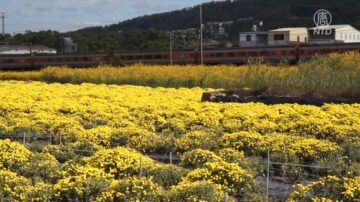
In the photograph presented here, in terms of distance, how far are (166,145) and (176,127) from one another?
191 cm

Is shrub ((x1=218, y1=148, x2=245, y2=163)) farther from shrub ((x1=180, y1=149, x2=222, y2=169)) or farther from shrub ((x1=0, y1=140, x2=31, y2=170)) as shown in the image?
shrub ((x1=0, y1=140, x2=31, y2=170))

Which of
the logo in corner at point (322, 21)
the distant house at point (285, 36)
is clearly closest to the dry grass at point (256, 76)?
the distant house at point (285, 36)

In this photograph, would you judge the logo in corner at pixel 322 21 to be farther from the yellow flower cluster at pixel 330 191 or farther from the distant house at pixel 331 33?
the yellow flower cluster at pixel 330 191

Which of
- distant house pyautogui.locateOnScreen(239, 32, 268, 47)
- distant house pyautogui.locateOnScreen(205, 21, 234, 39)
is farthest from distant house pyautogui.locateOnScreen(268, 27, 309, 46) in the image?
distant house pyautogui.locateOnScreen(205, 21, 234, 39)

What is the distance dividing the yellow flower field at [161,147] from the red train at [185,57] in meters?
21.8

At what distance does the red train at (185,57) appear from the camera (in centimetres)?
3784

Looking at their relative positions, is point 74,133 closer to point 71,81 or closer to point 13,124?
point 13,124

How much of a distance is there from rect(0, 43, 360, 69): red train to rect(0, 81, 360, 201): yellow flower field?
71.4 feet

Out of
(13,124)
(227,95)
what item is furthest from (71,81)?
(13,124)

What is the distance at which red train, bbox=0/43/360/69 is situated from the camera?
37.8m

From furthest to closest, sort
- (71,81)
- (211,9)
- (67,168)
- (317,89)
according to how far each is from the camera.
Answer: (211,9) → (71,81) → (317,89) → (67,168)

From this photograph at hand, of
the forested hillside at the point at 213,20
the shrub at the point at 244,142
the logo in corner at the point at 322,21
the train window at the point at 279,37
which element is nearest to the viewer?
the shrub at the point at 244,142

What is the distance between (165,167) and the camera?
25.0ft

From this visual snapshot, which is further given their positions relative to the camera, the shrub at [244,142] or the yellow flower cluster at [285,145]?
the shrub at [244,142]
